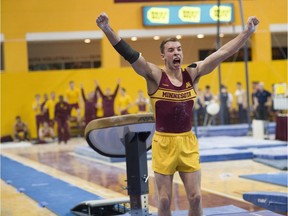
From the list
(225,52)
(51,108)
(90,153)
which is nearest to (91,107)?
(51,108)

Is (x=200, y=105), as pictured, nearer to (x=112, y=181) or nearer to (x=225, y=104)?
(x=225, y=104)

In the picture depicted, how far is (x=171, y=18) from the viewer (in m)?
24.8

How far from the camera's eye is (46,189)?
974 cm

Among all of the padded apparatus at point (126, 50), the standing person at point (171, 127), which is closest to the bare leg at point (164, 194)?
the standing person at point (171, 127)

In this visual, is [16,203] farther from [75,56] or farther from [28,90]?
[75,56]

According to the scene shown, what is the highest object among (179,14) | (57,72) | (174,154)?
(179,14)

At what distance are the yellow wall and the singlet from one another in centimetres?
1649

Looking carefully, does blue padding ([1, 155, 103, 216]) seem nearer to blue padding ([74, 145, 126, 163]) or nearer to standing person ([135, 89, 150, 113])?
blue padding ([74, 145, 126, 163])

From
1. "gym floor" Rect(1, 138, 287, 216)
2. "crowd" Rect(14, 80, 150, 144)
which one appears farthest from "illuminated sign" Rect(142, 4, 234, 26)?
"gym floor" Rect(1, 138, 287, 216)

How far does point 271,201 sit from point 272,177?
87.4 inches

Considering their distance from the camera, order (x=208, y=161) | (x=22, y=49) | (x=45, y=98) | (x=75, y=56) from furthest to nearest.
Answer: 1. (x=75, y=56)
2. (x=22, y=49)
3. (x=45, y=98)
4. (x=208, y=161)

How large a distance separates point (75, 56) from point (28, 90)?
17.4 feet

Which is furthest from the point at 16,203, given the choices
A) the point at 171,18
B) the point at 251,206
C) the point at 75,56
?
the point at 75,56

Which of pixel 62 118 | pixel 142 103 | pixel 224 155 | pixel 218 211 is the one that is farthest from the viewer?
pixel 142 103
